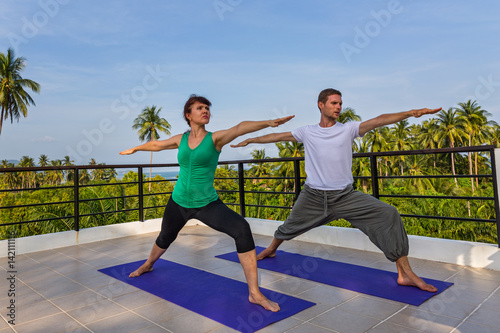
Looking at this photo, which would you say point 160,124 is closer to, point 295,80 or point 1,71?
point 1,71

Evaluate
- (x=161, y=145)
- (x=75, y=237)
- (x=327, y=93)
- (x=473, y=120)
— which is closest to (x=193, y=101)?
(x=161, y=145)

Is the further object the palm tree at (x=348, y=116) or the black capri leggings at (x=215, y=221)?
the palm tree at (x=348, y=116)

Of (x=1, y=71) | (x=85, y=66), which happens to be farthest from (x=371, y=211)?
(x=85, y=66)

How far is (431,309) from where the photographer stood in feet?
6.36

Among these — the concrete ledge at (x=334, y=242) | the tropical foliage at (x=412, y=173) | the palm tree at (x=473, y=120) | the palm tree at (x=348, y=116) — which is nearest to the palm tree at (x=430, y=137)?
the tropical foliage at (x=412, y=173)

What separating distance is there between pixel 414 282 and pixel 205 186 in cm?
160

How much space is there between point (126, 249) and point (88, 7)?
1188 centimetres

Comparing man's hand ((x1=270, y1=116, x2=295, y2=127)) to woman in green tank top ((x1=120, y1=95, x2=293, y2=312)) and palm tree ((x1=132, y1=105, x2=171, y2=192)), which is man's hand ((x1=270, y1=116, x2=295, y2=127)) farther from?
palm tree ((x1=132, y1=105, x2=171, y2=192))

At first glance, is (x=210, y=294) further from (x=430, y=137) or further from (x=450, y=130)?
(x=430, y=137)

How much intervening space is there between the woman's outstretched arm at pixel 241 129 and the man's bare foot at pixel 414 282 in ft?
4.61

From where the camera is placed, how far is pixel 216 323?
1854mm

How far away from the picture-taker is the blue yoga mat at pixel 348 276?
7.23 feet

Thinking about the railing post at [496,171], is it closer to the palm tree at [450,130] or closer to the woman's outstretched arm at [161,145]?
the woman's outstretched arm at [161,145]

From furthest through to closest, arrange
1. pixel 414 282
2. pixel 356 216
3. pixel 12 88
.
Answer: pixel 12 88 → pixel 356 216 → pixel 414 282
